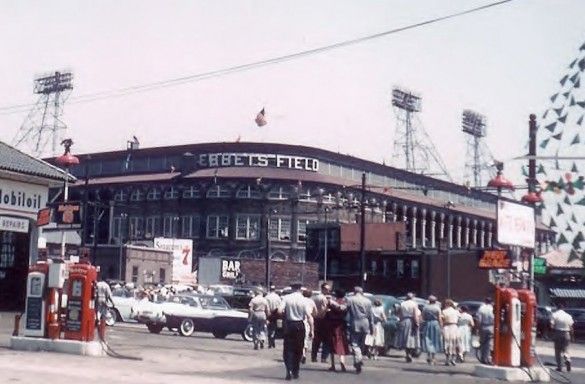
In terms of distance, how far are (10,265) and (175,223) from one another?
55.0 metres

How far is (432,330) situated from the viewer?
24.2 m

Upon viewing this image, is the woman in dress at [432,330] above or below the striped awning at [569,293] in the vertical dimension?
A: below

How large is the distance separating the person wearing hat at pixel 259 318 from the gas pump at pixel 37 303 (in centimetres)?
763

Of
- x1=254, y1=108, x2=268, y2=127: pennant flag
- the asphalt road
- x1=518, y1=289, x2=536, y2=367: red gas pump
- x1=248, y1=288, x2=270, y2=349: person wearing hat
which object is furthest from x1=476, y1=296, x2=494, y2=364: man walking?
x1=254, y1=108, x2=268, y2=127: pennant flag

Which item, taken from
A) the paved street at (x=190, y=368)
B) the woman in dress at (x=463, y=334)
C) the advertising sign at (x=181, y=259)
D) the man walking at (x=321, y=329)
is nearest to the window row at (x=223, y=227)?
the advertising sign at (x=181, y=259)

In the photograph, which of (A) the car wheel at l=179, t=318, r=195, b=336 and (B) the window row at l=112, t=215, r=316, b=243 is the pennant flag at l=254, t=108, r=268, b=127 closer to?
(B) the window row at l=112, t=215, r=316, b=243

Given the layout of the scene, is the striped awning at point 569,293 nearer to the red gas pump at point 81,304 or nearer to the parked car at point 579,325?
the parked car at point 579,325

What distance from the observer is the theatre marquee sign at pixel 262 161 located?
9100 centimetres

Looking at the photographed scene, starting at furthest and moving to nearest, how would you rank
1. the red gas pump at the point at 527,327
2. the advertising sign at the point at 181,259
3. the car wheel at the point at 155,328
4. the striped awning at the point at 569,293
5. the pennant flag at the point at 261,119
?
the pennant flag at the point at 261,119
the striped awning at the point at 569,293
the advertising sign at the point at 181,259
the car wheel at the point at 155,328
the red gas pump at the point at 527,327

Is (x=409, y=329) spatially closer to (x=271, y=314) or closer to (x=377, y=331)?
(x=377, y=331)

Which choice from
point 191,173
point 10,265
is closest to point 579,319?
point 10,265

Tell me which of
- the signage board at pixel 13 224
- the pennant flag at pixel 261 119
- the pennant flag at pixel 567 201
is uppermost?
the pennant flag at pixel 261 119

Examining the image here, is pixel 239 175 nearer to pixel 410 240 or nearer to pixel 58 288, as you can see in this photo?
pixel 410 240

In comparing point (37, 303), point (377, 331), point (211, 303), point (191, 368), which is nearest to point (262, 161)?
point (211, 303)
